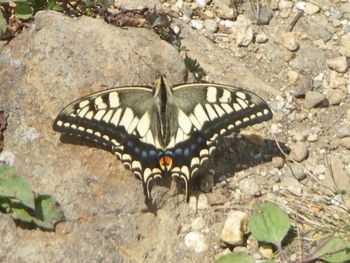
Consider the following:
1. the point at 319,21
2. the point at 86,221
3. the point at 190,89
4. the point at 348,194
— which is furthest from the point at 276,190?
the point at 319,21

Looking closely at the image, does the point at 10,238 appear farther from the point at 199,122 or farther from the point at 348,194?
the point at 348,194

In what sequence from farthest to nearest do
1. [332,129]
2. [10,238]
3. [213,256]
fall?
1. [332,129]
2. [213,256]
3. [10,238]

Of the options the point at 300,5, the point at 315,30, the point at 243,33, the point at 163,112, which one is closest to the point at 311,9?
the point at 300,5

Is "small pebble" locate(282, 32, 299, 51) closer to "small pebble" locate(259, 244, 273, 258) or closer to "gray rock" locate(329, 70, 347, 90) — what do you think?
"gray rock" locate(329, 70, 347, 90)

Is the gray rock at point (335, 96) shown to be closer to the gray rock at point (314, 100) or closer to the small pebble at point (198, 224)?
the gray rock at point (314, 100)

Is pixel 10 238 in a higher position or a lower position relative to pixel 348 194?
lower
